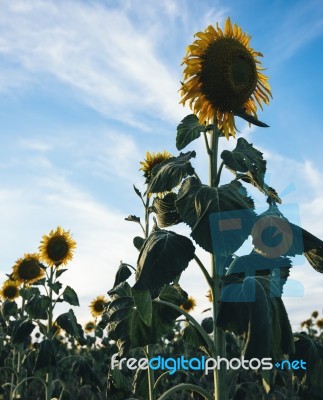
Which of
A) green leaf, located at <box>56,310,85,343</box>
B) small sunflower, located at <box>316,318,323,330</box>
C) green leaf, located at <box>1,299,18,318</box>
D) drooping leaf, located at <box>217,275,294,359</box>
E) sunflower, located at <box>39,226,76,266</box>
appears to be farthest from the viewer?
small sunflower, located at <box>316,318,323,330</box>

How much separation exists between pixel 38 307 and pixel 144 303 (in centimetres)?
322

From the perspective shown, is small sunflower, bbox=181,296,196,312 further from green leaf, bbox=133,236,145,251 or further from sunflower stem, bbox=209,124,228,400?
sunflower stem, bbox=209,124,228,400

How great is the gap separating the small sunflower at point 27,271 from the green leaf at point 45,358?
9.02ft

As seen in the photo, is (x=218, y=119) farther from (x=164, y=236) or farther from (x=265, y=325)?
(x=265, y=325)

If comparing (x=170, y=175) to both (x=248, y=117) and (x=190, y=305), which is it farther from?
(x=190, y=305)

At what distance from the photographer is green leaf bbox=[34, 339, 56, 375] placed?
199 inches

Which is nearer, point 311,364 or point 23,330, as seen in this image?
point 311,364

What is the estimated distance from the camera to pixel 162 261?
2.24 meters

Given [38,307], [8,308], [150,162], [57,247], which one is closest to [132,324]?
Answer: [150,162]

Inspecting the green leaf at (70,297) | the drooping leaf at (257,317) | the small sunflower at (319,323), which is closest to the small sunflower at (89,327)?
the small sunflower at (319,323)

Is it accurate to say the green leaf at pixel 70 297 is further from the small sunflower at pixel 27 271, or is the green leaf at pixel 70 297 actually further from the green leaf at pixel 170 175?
the green leaf at pixel 170 175

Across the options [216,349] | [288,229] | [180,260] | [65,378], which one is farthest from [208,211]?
[65,378]

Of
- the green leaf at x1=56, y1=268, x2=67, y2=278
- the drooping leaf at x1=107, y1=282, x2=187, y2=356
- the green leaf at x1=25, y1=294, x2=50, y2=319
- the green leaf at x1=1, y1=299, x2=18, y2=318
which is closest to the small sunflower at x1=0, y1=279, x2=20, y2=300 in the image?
the green leaf at x1=1, y1=299, x2=18, y2=318

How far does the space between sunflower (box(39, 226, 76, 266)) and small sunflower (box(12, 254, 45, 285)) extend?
825mm
